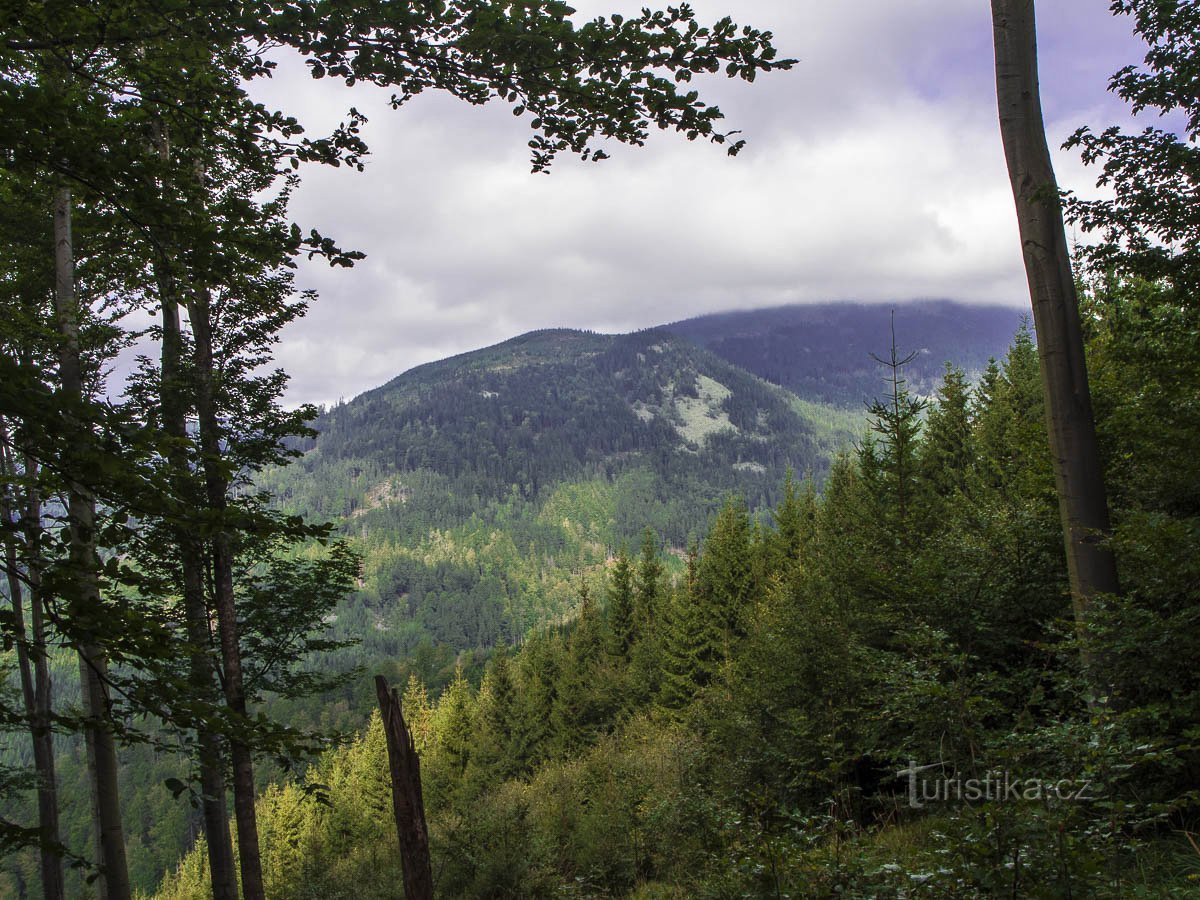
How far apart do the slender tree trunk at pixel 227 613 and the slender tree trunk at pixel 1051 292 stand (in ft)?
31.5

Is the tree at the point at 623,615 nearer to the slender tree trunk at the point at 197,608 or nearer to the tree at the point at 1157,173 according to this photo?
the slender tree trunk at the point at 197,608

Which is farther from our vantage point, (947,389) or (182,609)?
(947,389)

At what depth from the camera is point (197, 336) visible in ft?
34.3

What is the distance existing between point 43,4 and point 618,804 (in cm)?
1478

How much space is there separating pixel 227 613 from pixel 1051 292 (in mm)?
11199

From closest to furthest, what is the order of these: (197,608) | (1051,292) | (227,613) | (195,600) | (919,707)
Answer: (919,707) < (1051,292) < (227,613) < (195,600) < (197,608)

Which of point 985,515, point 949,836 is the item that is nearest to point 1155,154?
point 985,515

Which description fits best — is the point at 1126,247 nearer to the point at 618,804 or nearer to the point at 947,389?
the point at 618,804

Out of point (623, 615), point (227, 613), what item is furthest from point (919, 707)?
point (623, 615)

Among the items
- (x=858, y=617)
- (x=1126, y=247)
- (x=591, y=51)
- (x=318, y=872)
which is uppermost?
(x=591, y=51)

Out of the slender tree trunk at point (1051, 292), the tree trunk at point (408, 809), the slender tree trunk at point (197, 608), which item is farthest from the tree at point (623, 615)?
the tree trunk at point (408, 809)

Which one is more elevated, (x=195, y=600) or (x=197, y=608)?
(x=195, y=600)

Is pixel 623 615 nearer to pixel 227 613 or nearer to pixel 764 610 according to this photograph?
pixel 764 610

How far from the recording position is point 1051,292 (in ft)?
20.5
